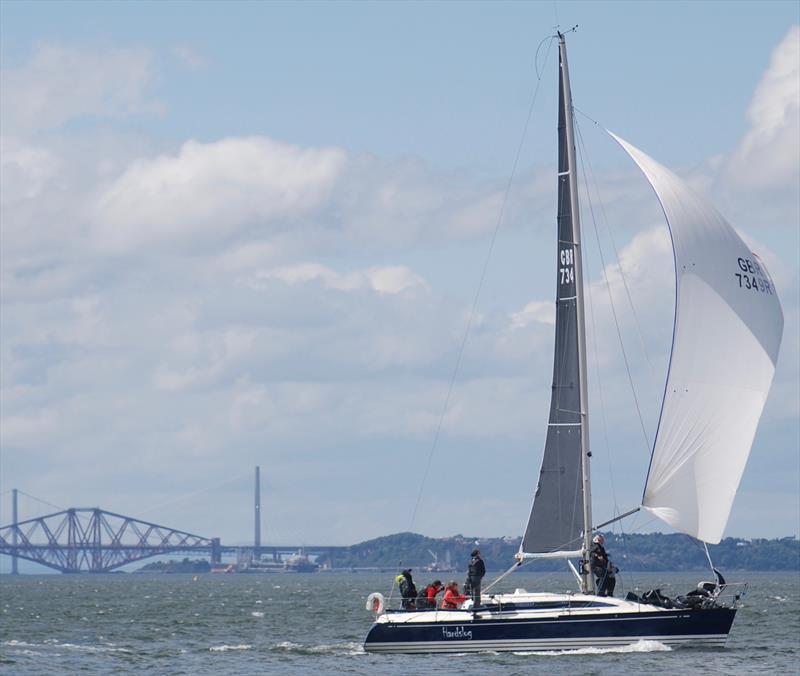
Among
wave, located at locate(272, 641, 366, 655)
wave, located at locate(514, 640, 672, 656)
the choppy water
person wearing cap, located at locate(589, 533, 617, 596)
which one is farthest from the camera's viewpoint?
wave, located at locate(272, 641, 366, 655)

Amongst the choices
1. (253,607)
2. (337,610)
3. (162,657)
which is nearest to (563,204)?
(162,657)

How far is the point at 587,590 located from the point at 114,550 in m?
168

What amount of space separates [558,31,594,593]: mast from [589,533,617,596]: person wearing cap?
98mm

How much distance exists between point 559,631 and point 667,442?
3455 mm

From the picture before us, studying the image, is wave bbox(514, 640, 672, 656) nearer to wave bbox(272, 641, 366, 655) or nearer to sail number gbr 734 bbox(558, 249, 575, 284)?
wave bbox(272, 641, 366, 655)

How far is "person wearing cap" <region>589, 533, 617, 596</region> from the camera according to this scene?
1033 inches

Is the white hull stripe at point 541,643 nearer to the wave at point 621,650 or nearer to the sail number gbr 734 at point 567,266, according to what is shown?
the wave at point 621,650

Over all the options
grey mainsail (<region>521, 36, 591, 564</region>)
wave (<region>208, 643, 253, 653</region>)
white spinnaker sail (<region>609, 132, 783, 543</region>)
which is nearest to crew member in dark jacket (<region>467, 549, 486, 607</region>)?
grey mainsail (<region>521, 36, 591, 564</region>)

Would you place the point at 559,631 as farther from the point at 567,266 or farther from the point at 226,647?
the point at 226,647

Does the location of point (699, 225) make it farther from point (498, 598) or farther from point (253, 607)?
point (253, 607)

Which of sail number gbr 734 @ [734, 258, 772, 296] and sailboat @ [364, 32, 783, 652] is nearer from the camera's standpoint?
sailboat @ [364, 32, 783, 652]

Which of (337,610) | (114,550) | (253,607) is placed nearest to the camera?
(337,610)

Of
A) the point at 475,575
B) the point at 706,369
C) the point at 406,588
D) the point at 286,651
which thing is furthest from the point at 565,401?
the point at 286,651

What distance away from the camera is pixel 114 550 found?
18912 centimetres
